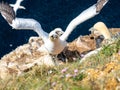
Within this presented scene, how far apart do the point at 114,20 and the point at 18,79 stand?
19.3m

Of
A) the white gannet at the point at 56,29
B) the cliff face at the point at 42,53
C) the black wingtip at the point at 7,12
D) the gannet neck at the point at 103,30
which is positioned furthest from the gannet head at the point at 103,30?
the black wingtip at the point at 7,12

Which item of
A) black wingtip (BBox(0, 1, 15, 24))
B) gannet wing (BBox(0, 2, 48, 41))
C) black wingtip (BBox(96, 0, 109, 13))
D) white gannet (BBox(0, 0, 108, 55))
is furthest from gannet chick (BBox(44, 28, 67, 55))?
black wingtip (BBox(0, 1, 15, 24))

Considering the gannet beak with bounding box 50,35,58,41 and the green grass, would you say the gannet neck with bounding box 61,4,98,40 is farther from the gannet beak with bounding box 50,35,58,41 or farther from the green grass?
the green grass

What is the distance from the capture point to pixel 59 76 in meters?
7.63

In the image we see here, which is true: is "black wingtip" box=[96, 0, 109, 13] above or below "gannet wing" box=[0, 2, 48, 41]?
below

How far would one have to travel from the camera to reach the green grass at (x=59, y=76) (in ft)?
24.0

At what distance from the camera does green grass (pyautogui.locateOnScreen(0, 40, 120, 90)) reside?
731 centimetres

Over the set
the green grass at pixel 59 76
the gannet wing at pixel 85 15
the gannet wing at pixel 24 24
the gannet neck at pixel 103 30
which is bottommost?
the green grass at pixel 59 76

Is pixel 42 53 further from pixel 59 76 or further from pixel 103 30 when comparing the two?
pixel 59 76

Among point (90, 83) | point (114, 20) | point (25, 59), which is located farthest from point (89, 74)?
point (114, 20)

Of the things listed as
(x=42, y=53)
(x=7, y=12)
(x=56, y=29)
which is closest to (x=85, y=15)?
(x=56, y=29)

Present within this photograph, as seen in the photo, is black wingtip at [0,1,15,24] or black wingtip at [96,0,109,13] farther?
black wingtip at [0,1,15,24]

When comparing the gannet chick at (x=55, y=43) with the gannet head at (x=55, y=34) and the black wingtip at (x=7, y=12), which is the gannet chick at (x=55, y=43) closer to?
the gannet head at (x=55, y=34)

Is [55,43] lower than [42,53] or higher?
higher
